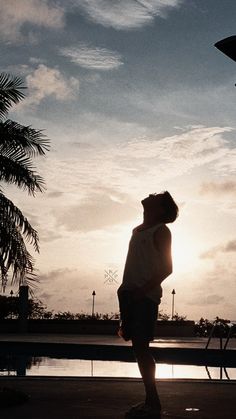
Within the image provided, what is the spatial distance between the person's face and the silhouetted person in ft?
0.43

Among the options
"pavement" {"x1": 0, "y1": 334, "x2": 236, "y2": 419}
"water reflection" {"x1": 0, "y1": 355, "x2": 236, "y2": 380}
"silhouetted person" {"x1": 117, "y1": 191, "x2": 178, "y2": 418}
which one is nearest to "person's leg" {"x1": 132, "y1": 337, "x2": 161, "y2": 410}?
"silhouetted person" {"x1": 117, "y1": 191, "x2": 178, "y2": 418}

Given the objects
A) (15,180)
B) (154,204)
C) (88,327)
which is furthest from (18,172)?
(88,327)

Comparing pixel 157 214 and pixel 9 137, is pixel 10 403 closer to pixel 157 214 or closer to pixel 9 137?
pixel 157 214

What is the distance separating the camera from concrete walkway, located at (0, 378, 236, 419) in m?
6.88

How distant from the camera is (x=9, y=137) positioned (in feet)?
32.4

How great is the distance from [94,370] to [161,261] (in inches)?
350

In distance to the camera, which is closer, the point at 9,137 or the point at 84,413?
the point at 84,413

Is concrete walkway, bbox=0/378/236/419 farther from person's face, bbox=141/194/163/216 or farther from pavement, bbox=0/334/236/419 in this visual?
person's face, bbox=141/194/163/216

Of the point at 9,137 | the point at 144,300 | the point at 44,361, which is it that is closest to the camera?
the point at 144,300

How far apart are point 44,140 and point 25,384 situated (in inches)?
144

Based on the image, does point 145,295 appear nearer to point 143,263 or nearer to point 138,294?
point 138,294

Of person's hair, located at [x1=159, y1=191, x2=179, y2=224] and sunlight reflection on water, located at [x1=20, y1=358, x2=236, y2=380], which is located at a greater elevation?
person's hair, located at [x1=159, y1=191, x2=179, y2=224]

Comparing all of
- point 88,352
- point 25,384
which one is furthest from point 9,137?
point 88,352

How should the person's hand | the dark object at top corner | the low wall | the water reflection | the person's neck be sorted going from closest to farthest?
1. the dark object at top corner
2. the person's hand
3. the person's neck
4. the water reflection
5. the low wall
